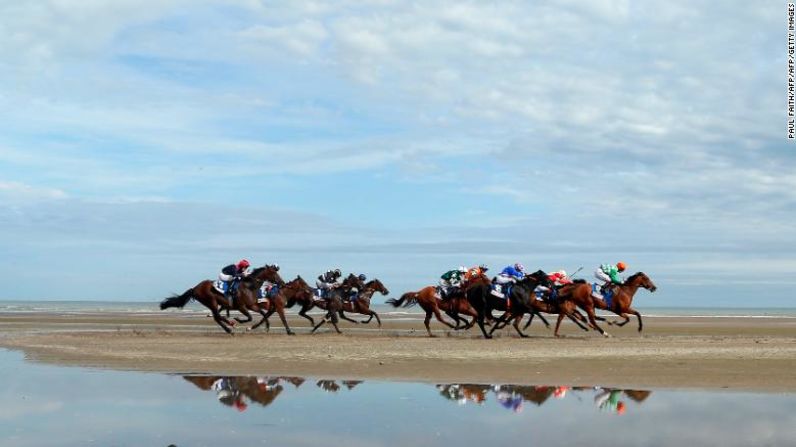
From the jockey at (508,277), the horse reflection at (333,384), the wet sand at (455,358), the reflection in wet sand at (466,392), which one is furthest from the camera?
the jockey at (508,277)

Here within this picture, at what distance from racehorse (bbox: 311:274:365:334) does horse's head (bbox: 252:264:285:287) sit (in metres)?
2.24

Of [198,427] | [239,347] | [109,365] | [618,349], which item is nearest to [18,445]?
[198,427]

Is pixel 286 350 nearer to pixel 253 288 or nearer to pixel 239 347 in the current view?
pixel 239 347

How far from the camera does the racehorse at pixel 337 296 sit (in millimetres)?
28906

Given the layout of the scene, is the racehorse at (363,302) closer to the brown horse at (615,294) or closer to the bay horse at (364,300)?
the bay horse at (364,300)

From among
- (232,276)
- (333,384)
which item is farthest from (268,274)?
(333,384)

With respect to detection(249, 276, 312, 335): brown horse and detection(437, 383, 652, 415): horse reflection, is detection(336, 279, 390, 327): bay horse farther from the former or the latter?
detection(437, 383, 652, 415): horse reflection

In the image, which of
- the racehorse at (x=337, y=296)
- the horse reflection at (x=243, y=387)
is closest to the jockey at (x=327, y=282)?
the racehorse at (x=337, y=296)

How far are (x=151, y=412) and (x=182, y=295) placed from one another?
650 inches

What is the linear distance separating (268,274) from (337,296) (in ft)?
9.34

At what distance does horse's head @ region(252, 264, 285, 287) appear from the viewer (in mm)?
26950

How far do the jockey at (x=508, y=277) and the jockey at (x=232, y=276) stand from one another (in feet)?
23.3

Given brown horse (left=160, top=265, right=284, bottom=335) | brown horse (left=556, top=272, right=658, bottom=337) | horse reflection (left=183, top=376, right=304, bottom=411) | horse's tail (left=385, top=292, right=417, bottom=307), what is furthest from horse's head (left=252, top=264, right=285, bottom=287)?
horse reflection (left=183, top=376, right=304, bottom=411)

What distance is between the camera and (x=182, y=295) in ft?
89.8
